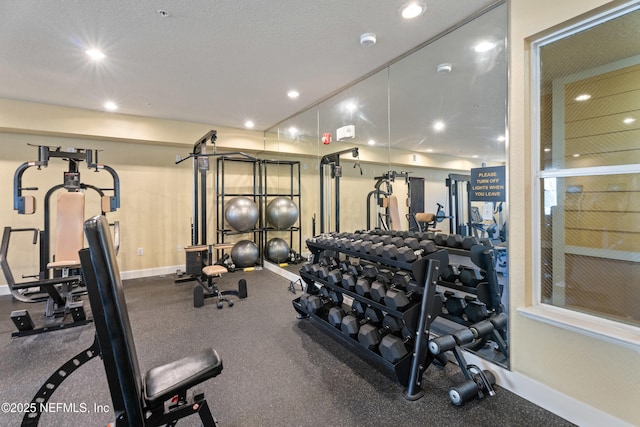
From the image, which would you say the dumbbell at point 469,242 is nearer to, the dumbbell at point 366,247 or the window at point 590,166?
the window at point 590,166

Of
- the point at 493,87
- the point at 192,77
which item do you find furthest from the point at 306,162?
the point at 493,87

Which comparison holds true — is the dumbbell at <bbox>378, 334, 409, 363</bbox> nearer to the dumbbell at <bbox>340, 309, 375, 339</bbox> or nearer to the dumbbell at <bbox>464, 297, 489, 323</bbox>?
the dumbbell at <bbox>340, 309, 375, 339</bbox>

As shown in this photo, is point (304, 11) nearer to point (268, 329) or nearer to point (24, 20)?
point (24, 20)

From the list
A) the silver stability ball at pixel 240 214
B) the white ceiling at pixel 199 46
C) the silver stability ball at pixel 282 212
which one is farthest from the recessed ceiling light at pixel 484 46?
the silver stability ball at pixel 240 214

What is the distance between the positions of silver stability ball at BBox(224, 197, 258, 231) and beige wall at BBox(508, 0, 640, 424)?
158 inches

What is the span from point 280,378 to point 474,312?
1595 millimetres

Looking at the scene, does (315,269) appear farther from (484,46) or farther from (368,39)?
(484,46)

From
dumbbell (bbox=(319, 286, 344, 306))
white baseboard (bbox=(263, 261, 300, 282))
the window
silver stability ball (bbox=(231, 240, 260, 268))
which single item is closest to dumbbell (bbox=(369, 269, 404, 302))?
dumbbell (bbox=(319, 286, 344, 306))

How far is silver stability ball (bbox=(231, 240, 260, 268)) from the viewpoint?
5.13 m

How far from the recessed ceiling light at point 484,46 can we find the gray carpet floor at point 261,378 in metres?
2.39

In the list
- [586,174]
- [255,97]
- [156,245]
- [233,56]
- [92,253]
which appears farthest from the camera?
[156,245]

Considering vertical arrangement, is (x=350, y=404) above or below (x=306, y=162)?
below

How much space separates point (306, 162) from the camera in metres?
4.94

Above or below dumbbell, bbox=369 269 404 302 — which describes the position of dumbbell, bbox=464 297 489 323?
below
